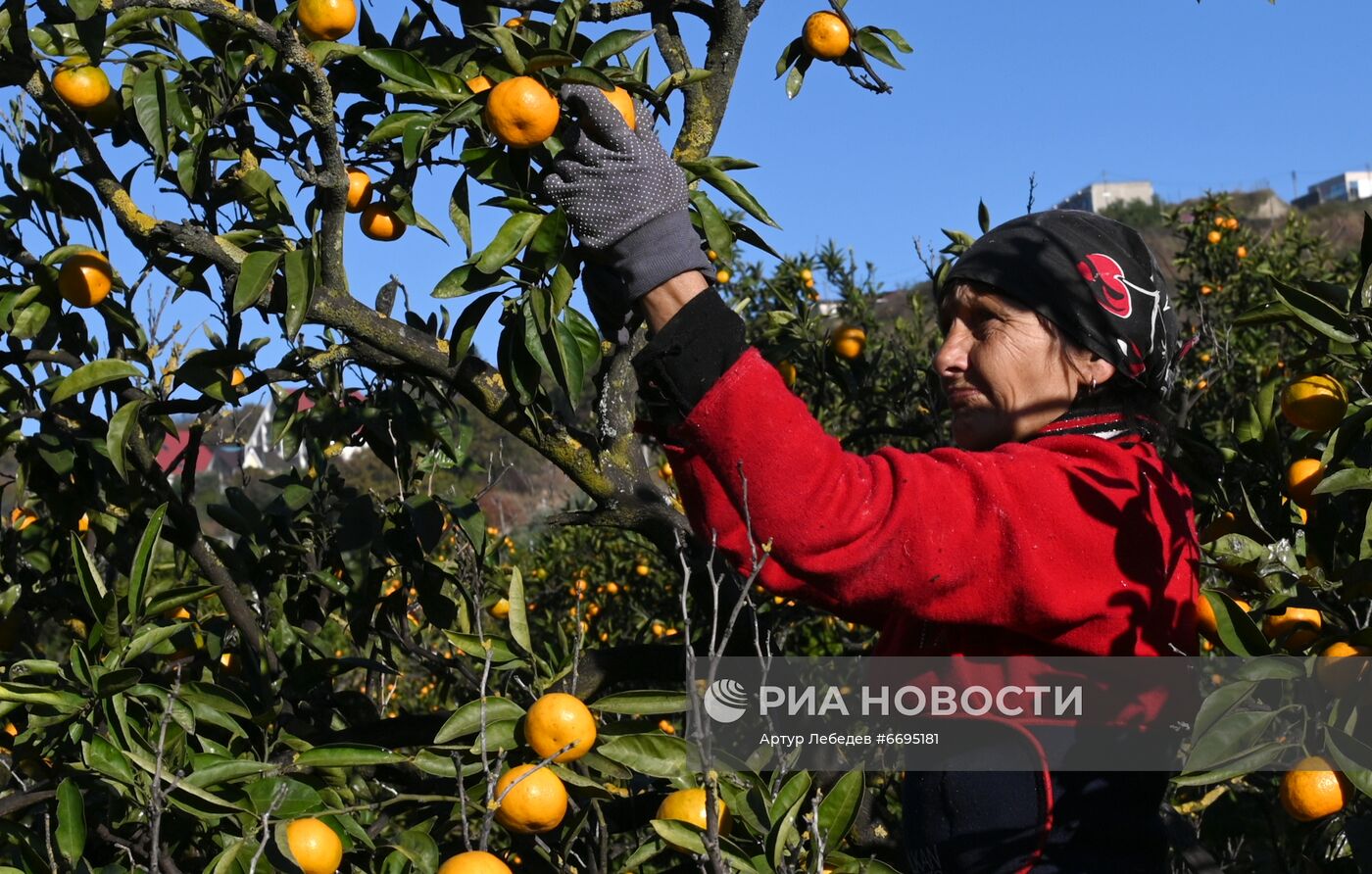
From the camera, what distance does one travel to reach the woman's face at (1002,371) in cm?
161

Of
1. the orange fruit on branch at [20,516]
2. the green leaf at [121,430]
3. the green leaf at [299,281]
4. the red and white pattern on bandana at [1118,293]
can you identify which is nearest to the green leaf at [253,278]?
the green leaf at [299,281]

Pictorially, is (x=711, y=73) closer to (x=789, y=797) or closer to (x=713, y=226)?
(x=713, y=226)

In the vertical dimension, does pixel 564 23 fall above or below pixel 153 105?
below

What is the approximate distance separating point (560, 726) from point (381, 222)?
0.90 meters

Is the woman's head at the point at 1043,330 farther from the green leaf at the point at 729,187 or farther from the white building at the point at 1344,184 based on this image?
the white building at the point at 1344,184

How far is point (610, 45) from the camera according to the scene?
1660mm

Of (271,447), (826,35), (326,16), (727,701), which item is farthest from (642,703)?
(271,447)

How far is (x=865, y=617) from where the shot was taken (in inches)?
58.6

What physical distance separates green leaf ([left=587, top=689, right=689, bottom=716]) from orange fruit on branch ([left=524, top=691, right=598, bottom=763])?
0.08m

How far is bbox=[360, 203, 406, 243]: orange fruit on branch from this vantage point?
203 cm

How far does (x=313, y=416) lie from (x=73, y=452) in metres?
0.43

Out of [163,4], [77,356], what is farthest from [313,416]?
[163,4]

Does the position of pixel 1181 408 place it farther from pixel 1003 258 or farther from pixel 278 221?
pixel 278 221

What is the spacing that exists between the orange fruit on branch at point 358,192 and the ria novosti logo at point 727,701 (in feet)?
3.01
